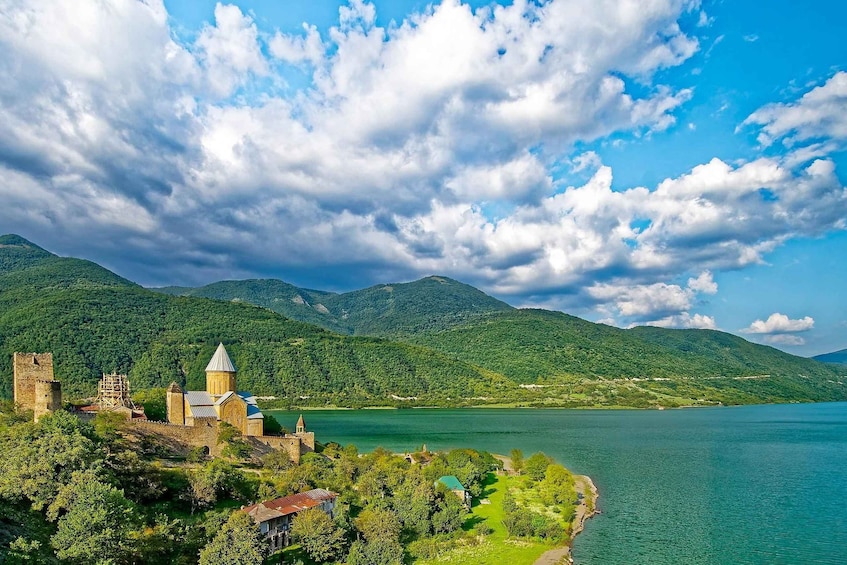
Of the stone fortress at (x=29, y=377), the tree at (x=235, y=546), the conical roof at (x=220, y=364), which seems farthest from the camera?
the conical roof at (x=220, y=364)

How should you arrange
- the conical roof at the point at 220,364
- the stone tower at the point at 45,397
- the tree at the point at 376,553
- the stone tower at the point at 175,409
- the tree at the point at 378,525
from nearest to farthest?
1. the tree at the point at 376,553
2. the tree at the point at 378,525
3. the stone tower at the point at 45,397
4. the stone tower at the point at 175,409
5. the conical roof at the point at 220,364

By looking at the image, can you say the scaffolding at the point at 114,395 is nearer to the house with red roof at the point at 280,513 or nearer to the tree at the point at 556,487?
the house with red roof at the point at 280,513

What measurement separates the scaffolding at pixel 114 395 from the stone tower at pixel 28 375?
6.20 meters

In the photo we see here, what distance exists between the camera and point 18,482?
25328 mm

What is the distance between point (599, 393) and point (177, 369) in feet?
422

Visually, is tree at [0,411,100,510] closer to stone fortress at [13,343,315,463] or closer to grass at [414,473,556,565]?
stone fortress at [13,343,315,463]

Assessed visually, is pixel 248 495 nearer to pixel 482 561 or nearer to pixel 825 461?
pixel 482 561

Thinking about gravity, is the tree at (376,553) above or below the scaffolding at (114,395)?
below

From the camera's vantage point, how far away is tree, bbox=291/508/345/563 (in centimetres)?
Result: 2816

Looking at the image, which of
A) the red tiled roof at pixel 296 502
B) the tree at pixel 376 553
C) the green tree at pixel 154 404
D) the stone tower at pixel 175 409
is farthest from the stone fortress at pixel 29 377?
the tree at pixel 376 553

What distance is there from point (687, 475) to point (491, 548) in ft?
112

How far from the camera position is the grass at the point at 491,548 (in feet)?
99.7

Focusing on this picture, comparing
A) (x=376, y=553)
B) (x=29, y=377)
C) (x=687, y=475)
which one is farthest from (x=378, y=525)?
(x=687, y=475)

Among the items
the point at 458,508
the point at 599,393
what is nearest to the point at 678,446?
the point at 458,508
